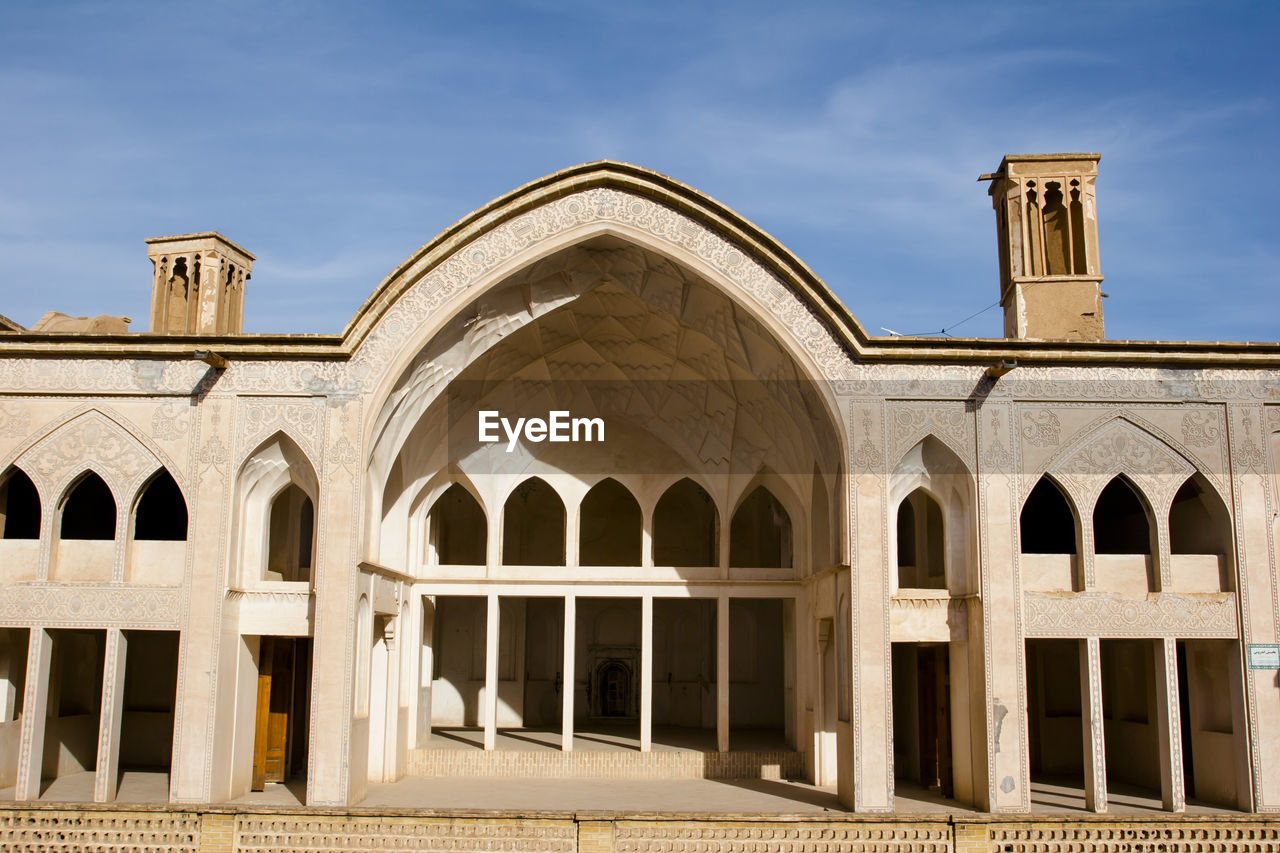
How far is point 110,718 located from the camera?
10.6 meters

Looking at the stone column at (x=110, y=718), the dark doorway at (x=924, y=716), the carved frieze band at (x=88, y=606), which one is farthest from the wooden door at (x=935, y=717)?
the stone column at (x=110, y=718)

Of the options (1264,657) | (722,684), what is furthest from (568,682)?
(1264,657)

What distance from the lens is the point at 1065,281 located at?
1261 cm

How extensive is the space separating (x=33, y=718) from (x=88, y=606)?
1151 millimetres

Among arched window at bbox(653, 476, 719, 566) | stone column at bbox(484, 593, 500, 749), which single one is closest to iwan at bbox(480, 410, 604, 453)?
stone column at bbox(484, 593, 500, 749)

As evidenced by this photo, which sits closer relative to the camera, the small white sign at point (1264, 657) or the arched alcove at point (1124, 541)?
the small white sign at point (1264, 657)

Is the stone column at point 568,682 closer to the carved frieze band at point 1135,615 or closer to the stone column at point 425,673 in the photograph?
the stone column at point 425,673

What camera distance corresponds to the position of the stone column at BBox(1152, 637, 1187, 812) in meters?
10.5

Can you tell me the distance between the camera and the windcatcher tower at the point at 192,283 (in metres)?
15.0

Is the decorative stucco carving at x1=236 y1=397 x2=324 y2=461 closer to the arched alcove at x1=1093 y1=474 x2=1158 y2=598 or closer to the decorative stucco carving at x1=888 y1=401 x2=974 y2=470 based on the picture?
the decorative stucco carving at x1=888 y1=401 x2=974 y2=470

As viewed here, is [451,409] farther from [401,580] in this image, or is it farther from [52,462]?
[52,462]

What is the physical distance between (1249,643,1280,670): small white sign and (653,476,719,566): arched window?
865 centimetres

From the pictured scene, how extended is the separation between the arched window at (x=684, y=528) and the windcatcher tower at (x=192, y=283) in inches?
289

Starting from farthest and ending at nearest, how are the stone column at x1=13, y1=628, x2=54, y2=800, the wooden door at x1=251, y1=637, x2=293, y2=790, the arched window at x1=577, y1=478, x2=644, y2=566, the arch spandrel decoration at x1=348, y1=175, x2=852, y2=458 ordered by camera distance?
the arched window at x1=577, y1=478, x2=644, y2=566, the wooden door at x1=251, y1=637, x2=293, y2=790, the arch spandrel decoration at x1=348, y1=175, x2=852, y2=458, the stone column at x1=13, y1=628, x2=54, y2=800
